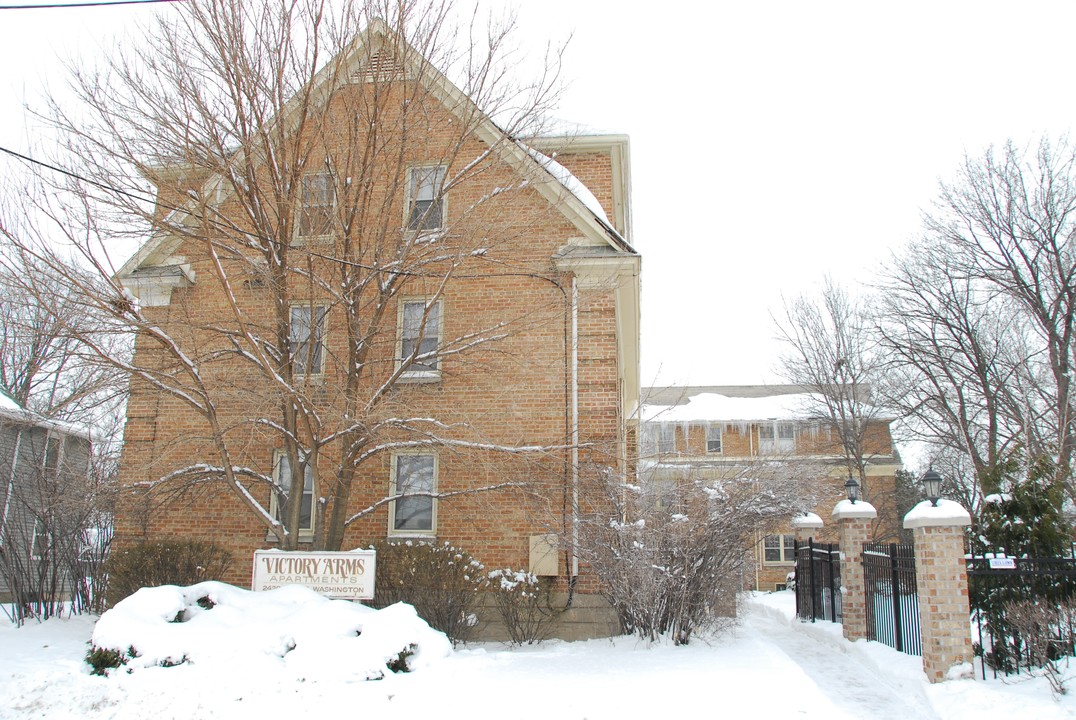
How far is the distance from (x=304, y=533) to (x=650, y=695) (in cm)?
731

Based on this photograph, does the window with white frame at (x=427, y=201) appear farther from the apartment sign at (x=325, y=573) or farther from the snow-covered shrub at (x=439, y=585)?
the apartment sign at (x=325, y=573)

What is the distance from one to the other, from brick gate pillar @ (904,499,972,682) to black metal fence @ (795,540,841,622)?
532cm

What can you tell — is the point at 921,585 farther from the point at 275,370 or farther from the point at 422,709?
the point at 275,370

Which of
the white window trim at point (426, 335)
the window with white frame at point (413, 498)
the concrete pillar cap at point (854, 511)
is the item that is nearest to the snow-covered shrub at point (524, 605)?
the window with white frame at point (413, 498)

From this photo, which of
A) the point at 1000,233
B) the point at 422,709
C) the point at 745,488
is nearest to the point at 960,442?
the point at 1000,233

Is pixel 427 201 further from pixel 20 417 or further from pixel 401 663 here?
pixel 20 417

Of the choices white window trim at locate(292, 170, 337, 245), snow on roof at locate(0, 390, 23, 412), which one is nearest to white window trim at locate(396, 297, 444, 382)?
white window trim at locate(292, 170, 337, 245)

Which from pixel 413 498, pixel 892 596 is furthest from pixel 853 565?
pixel 413 498

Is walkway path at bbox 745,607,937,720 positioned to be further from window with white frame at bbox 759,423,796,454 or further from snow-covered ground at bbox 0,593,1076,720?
window with white frame at bbox 759,423,796,454

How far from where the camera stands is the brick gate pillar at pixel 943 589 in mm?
8219

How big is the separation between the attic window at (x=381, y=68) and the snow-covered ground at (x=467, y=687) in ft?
23.0

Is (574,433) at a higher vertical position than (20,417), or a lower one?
lower

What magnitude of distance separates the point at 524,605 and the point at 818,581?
22.7 ft

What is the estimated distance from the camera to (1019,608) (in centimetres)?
827
